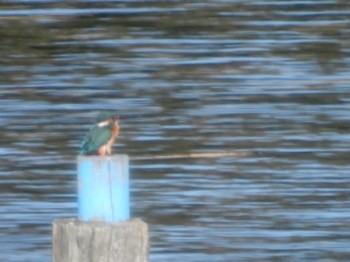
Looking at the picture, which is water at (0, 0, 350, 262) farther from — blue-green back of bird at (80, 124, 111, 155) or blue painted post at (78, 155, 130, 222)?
blue painted post at (78, 155, 130, 222)

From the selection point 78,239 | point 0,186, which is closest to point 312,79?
point 0,186

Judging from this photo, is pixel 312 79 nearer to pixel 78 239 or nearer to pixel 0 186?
pixel 0 186

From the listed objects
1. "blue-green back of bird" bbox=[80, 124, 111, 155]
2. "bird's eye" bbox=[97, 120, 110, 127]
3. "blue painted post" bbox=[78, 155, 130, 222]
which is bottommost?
"blue painted post" bbox=[78, 155, 130, 222]

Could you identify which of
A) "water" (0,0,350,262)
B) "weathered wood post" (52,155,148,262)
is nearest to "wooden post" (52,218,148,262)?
"weathered wood post" (52,155,148,262)

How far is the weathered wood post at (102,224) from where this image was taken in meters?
2.41

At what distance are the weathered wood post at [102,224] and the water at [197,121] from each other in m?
2.09

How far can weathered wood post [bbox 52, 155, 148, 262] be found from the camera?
241cm

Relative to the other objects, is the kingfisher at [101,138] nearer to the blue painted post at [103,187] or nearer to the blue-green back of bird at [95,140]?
the blue-green back of bird at [95,140]

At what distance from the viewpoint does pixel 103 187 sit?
2.48 metres

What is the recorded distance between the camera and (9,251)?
4652 millimetres

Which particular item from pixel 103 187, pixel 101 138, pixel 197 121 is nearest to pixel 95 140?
pixel 101 138

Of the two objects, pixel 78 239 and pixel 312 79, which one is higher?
pixel 312 79

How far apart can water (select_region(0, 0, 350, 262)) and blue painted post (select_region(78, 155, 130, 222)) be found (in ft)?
6.84

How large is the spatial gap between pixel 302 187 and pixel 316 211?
0.11 m
